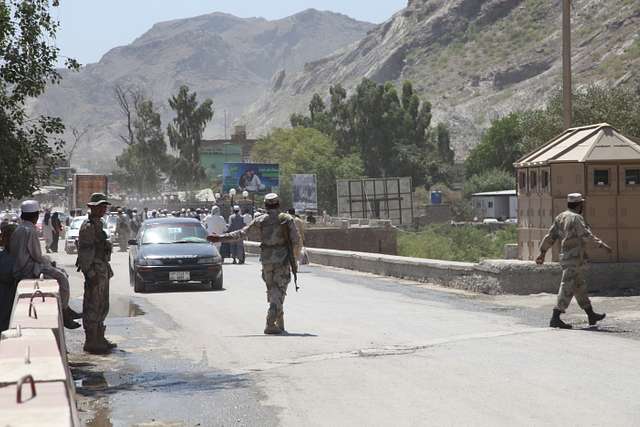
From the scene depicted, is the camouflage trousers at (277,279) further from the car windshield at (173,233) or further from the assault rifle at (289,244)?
the car windshield at (173,233)

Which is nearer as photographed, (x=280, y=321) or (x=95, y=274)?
(x=95, y=274)

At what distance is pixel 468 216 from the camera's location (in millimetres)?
103125

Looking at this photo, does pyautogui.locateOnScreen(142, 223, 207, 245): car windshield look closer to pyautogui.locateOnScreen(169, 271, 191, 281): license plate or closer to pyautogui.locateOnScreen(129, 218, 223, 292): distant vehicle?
pyautogui.locateOnScreen(129, 218, 223, 292): distant vehicle

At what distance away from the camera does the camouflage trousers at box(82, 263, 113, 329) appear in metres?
13.5

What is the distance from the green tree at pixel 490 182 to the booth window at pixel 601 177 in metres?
85.8

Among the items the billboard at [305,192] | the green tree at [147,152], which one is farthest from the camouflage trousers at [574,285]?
the green tree at [147,152]

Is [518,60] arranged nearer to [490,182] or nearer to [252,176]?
[490,182]

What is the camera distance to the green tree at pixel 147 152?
388 ft

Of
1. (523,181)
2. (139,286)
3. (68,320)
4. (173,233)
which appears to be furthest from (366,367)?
(173,233)

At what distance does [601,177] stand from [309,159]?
90423mm

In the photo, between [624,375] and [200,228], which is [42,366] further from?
[200,228]

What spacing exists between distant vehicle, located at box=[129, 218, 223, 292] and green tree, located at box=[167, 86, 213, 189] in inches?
3335

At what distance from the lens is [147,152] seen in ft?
398

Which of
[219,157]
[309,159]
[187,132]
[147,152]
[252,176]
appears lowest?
[252,176]
